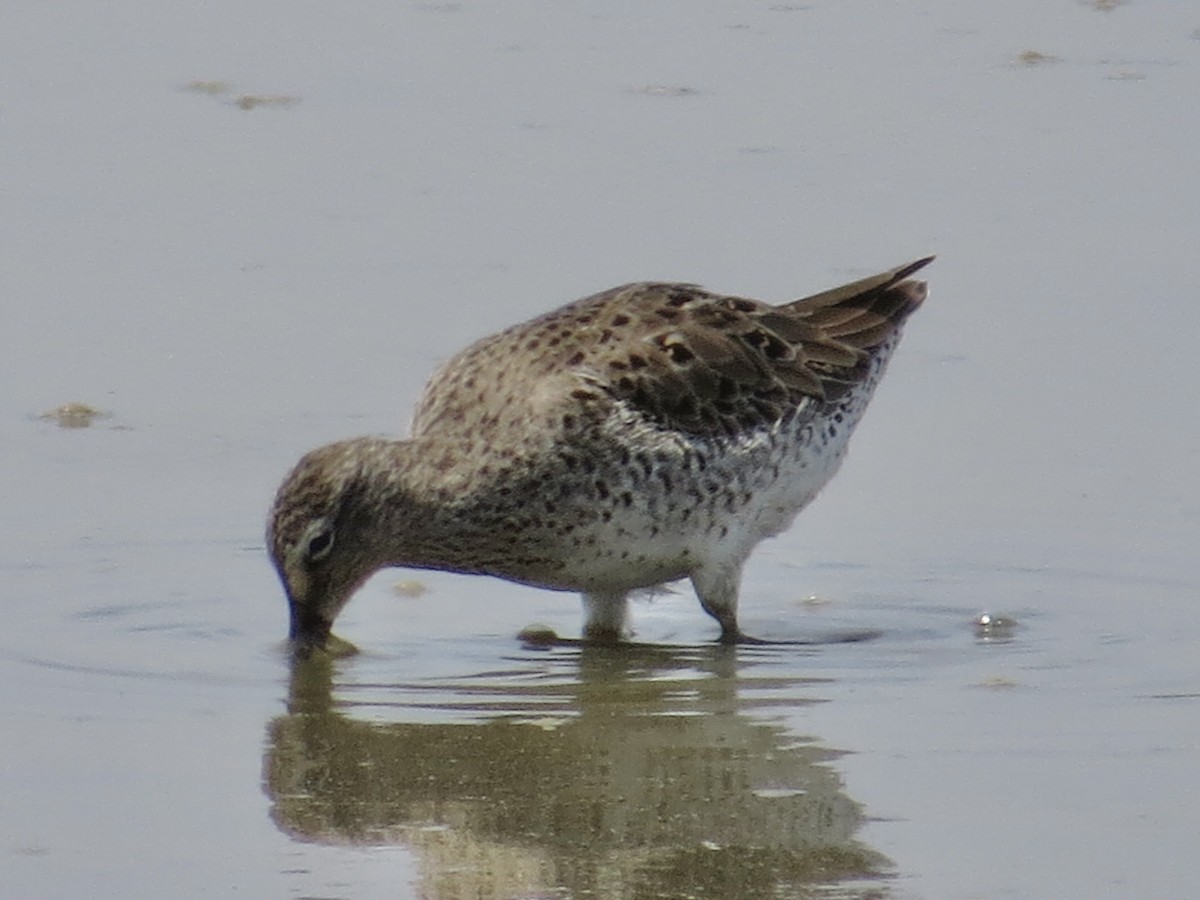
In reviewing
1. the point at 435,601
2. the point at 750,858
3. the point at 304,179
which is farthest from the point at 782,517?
the point at 304,179

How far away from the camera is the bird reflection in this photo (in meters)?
6.78

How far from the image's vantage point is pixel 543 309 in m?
11.4

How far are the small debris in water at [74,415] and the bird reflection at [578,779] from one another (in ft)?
7.29

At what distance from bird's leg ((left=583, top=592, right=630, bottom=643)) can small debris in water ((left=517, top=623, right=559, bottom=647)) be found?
0.11 meters

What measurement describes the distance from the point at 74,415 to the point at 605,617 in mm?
2397

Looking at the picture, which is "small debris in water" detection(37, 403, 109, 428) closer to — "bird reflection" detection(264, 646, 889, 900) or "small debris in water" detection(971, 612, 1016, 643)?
"bird reflection" detection(264, 646, 889, 900)

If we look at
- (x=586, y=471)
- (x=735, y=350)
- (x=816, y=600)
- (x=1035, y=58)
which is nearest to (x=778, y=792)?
(x=586, y=471)

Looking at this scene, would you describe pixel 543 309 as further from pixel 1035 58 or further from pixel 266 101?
pixel 1035 58

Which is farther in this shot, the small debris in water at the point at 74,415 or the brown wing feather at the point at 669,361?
the small debris in water at the point at 74,415

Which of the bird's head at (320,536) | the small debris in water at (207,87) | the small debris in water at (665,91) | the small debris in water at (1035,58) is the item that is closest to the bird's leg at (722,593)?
the bird's head at (320,536)

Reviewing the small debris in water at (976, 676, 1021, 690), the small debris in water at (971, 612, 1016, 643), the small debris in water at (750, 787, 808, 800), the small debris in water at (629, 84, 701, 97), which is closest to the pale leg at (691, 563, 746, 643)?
the small debris in water at (971, 612, 1016, 643)

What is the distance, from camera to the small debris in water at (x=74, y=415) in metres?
10.6

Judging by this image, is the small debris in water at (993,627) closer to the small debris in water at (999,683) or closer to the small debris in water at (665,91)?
the small debris in water at (999,683)

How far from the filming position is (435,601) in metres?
9.76
